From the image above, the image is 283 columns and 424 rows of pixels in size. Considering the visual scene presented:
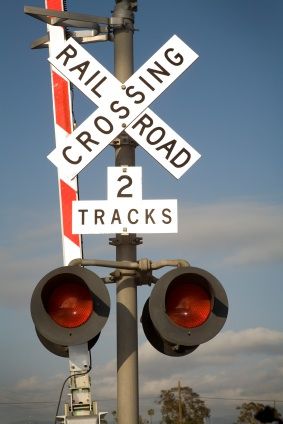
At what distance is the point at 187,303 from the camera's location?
4.03 m

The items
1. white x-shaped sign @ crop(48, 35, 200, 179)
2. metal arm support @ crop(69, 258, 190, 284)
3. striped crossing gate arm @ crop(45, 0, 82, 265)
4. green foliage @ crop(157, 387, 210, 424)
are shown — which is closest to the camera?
metal arm support @ crop(69, 258, 190, 284)

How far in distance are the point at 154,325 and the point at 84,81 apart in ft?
4.66

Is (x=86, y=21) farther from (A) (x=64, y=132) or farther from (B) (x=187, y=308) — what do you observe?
(B) (x=187, y=308)

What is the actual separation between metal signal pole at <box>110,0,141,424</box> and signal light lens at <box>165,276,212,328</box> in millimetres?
384

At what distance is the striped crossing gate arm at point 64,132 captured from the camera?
4.96m

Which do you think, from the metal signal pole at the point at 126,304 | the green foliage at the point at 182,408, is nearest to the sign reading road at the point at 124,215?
the metal signal pole at the point at 126,304

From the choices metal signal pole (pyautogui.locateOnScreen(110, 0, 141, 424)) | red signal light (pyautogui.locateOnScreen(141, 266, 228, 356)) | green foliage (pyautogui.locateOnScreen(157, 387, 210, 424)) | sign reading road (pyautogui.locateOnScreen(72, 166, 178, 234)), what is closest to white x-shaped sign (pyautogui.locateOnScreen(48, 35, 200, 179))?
metal signal pole (pyautogui.locateOnScreen(110, 0, 141, 424))

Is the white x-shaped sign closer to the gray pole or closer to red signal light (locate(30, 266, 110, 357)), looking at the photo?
the gray pole

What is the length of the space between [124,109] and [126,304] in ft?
3.42

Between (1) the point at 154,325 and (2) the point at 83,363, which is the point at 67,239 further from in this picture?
(1) the point at 154,325

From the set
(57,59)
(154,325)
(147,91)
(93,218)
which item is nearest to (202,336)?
(154,325)

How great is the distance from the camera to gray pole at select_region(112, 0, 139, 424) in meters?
4.26

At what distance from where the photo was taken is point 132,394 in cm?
427

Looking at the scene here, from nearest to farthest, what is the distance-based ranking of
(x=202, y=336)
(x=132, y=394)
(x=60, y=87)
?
(x=202, y=336)
(x=132, y=394)
(x=60, y=87)
